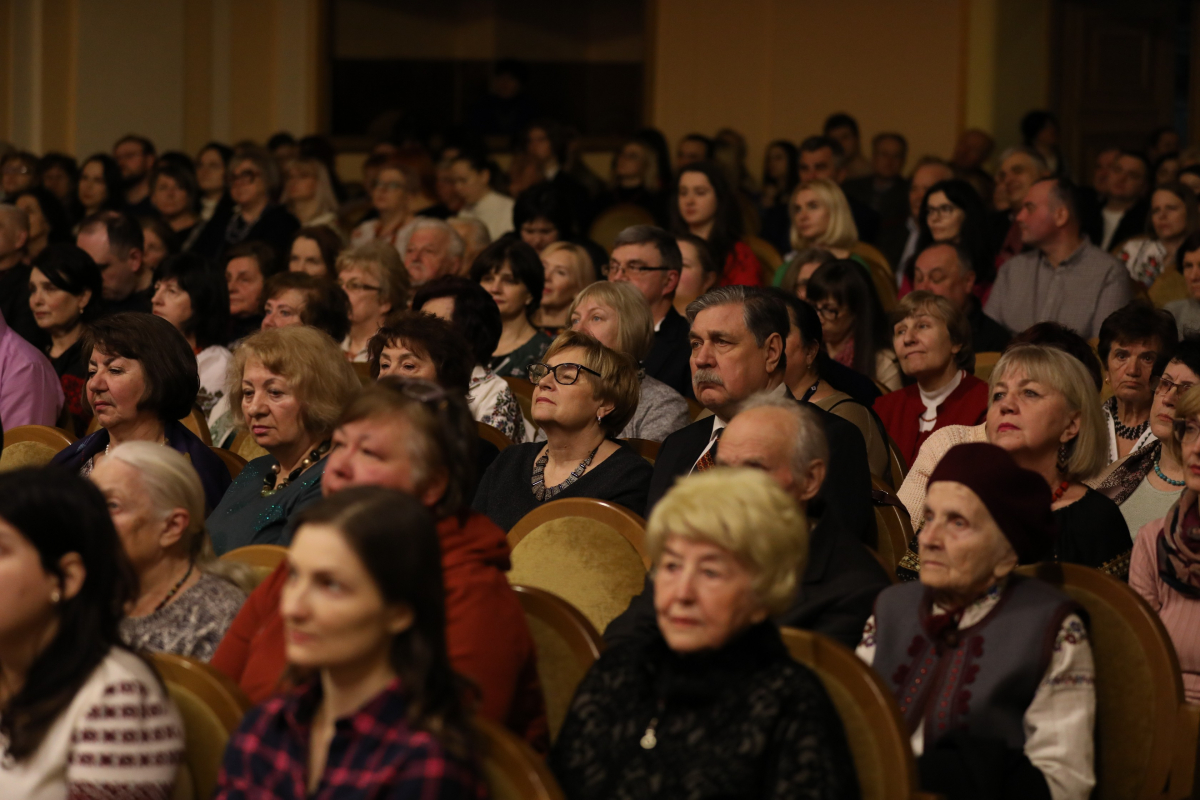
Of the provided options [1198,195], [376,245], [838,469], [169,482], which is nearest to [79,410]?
[376,245]

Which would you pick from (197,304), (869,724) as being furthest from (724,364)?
(197,304)

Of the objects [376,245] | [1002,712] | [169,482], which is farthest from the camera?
[376,245]

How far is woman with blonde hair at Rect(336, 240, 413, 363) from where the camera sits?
209 inches

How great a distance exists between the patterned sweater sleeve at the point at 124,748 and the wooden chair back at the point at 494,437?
190cm

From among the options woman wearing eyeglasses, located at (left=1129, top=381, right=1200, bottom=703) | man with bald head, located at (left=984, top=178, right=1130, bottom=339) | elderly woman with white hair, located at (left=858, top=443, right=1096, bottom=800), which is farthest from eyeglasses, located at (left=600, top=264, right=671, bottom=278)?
elderly woman with white hair, located at (left=858, top=443, right=1096, bottom=800)

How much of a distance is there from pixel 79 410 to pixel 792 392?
7.70ft

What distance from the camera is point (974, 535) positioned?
232 centimetres

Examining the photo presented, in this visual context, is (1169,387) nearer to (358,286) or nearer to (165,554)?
(165,554)

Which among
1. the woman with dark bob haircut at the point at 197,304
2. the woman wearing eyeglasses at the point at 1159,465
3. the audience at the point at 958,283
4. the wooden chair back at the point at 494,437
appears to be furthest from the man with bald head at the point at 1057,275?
the woman with dark bob haircut at the point at 197,304

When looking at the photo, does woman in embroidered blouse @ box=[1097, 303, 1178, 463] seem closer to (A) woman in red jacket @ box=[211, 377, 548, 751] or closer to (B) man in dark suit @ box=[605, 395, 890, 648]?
(B) man in dark suit @ box=[605, 395, 890, 648]

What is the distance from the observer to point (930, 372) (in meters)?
4.27

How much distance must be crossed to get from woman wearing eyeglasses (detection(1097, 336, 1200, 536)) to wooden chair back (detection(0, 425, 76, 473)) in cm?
252

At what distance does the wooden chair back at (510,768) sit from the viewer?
5.87ft

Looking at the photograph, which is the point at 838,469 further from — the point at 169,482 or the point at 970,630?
the point at 169,482
